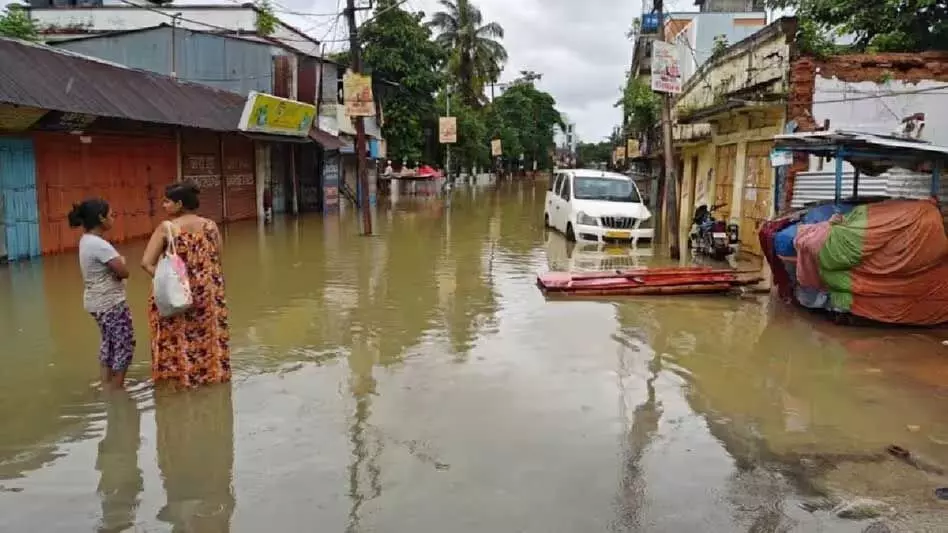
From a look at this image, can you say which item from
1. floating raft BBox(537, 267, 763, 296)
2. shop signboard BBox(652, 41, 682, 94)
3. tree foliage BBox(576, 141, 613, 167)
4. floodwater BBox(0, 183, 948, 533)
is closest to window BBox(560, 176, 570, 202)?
shop signboard BBox(652, 41, 682, 94)

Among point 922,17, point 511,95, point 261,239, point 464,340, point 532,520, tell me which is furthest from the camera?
point 511,95

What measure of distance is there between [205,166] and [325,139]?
608 cm

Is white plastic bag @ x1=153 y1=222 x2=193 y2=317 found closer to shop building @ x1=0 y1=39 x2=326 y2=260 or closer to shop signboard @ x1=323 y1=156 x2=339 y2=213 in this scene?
shop building @ x1=0 y1=39 x2=326 y2=260

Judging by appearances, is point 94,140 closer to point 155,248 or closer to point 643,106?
point 155,248

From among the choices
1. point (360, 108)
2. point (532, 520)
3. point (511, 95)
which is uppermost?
point (511, 95)

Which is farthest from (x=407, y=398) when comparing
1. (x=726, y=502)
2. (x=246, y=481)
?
(x=726, y=502)

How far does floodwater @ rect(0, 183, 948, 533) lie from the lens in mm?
4059

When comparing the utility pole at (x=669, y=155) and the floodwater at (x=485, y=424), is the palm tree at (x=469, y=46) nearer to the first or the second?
the utility pole at (x=669, y=155)

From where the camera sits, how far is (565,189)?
61.9 feet

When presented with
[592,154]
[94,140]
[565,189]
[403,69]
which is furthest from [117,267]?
[592,154]

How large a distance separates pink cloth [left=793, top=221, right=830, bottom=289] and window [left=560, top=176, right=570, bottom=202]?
31.1ft

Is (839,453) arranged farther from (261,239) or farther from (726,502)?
(261,239)

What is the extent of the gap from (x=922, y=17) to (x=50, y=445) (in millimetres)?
16225

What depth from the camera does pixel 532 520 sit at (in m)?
3.93
